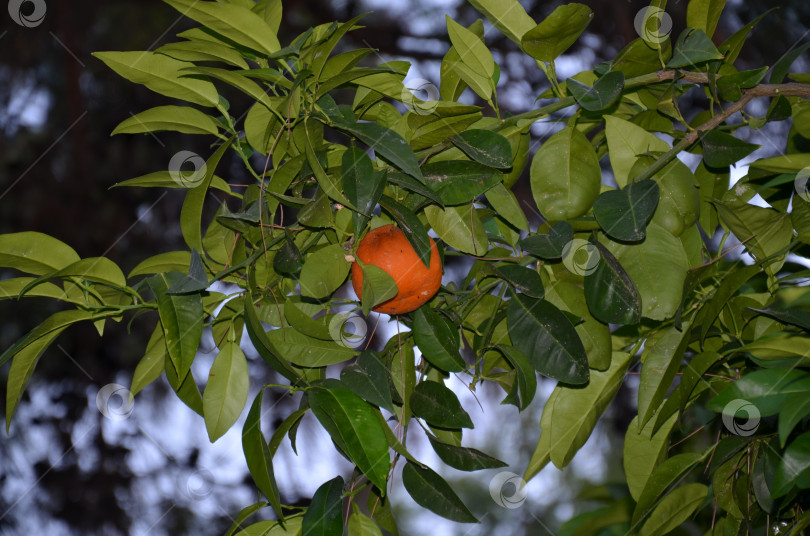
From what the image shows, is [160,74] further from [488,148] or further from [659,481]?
[659,481]

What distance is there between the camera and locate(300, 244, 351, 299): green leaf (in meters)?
0.49

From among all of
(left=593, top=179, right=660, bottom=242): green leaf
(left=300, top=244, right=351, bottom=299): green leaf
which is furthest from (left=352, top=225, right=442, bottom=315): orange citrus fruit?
(left=593, top=179, right=660, bottom=242): green leaf

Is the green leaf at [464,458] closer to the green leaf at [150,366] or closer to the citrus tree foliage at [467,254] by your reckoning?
the citrus tree foliage at [467,254]

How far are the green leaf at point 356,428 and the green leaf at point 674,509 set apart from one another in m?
0.23

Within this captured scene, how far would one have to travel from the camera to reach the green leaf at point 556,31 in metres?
0.49

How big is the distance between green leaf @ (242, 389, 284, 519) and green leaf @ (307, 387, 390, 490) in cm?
4

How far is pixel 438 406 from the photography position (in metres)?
0.52

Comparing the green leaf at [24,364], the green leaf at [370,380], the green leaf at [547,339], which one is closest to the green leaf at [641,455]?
the green leaf at [547,339]

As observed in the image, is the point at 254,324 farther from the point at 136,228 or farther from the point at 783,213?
the point at 136,228

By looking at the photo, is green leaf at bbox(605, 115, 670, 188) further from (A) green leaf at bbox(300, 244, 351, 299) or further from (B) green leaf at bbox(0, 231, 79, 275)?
(B) green leaf at bbox(0, 231, 79, 275)

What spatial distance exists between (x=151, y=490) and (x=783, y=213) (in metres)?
1.74

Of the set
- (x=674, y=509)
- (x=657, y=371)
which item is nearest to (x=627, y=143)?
(x=657, y=371)

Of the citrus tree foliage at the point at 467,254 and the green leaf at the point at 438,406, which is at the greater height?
the citrus tree foliage at the point at 467,254

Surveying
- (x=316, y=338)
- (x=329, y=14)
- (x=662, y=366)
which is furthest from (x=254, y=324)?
(x=329, y=14)
